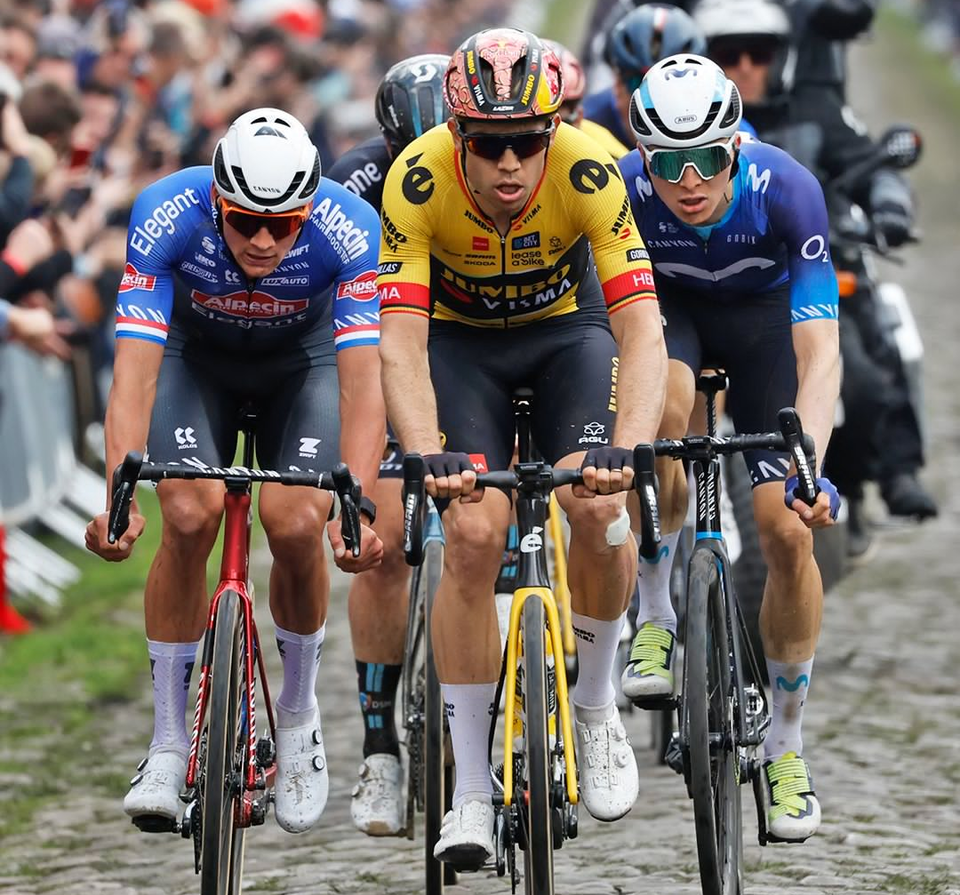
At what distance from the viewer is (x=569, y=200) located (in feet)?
21.7

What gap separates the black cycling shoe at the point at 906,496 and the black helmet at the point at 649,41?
2.69m

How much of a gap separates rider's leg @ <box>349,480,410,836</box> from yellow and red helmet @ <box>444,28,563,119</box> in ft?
6.08

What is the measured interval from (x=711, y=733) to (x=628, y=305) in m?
1.30

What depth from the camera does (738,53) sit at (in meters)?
9.94

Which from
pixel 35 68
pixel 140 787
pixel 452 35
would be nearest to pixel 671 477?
pixel 140 787

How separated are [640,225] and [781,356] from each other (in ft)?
2.13

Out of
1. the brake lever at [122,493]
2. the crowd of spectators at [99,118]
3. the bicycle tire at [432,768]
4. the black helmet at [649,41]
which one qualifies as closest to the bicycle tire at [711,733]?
the bicycle tire at [432,768]

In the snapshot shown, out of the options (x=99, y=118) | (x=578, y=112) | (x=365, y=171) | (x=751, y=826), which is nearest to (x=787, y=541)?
(x=751, y=826)

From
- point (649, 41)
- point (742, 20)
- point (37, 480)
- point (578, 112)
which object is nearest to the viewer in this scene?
point (578, 112)

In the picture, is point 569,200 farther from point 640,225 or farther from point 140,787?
point 140,787

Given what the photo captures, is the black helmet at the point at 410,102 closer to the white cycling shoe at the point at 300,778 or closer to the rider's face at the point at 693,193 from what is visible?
the rider's face at the point at 693,193

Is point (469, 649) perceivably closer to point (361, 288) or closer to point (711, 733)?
point (711, 733)

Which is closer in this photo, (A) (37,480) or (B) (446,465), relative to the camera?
(B) (446,465)

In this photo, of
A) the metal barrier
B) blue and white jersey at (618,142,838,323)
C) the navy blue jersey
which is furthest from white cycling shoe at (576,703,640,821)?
the metal barrier
